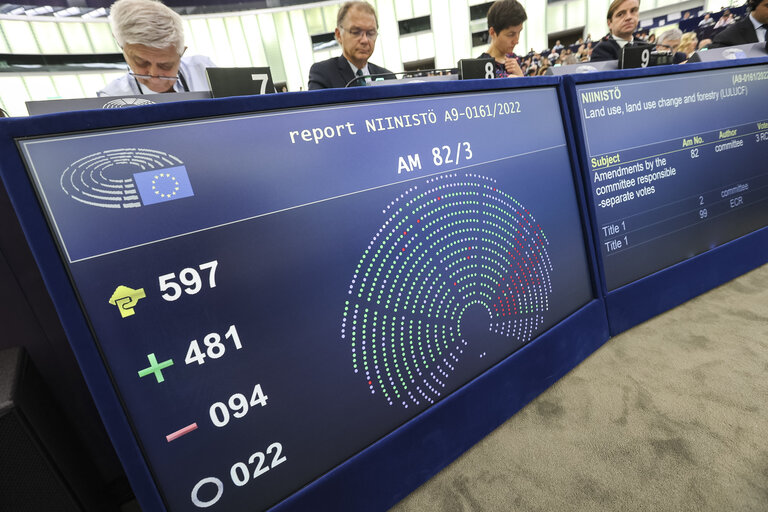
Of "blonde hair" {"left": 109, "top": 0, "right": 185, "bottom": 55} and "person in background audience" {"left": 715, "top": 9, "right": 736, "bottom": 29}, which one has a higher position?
"person in background audience" {"left": 715, "top": 9, "right": 736, "bottom": 29}

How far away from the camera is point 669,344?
117 centimetres

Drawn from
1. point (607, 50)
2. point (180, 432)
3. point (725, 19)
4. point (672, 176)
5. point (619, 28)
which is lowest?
point (180, 432)

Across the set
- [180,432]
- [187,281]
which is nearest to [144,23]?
[187,281]

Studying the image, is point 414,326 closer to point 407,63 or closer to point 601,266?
point 601,266

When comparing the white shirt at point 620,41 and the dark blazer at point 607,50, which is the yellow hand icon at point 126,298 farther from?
the white shirt at point 620,41

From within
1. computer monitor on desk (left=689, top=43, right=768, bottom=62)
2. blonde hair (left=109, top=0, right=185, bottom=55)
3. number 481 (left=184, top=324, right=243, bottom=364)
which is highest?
blonde hair (left=109, top=0, right=185, bottom=55)

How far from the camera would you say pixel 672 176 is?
1.28 m

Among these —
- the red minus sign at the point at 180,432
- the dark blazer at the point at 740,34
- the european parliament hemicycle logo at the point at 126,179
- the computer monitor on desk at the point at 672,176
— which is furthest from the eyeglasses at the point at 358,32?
the dark blazer at the point at 740,34

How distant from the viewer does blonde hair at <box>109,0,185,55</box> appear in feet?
4.98

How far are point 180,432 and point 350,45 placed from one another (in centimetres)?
237

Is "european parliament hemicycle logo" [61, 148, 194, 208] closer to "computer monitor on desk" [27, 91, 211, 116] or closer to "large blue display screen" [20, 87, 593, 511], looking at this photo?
"large blue display screen" [20, 87, 593, 511]

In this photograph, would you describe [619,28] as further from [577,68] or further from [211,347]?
[211,347]

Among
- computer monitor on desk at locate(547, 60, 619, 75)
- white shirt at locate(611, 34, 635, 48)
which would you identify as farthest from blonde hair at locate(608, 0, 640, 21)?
computer monitor on desk at locate(547, 60, 619, 75)

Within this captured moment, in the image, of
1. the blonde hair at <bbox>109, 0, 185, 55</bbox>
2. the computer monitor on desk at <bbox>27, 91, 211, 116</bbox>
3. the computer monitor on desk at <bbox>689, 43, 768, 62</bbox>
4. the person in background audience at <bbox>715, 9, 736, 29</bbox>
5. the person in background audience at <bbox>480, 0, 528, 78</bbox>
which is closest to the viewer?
the computer monitor on desk at <bbox>27, 91, 211, 116</bbox>
